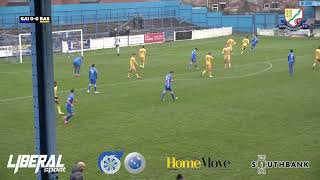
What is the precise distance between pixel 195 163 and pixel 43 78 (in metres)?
8.64

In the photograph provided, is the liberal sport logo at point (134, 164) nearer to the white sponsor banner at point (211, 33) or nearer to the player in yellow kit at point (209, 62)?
the player in yellow kit at point (209, 62)

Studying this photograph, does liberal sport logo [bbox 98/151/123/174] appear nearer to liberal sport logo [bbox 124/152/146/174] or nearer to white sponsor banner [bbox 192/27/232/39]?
liberal sport logo [bbox 124/152/146/174]

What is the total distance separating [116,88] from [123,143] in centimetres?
1405

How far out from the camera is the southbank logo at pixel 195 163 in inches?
704

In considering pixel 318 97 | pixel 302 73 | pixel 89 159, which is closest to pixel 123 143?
pixel 89 159

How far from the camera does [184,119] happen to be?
2506cm

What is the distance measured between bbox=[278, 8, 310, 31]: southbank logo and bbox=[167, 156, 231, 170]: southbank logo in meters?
55.5

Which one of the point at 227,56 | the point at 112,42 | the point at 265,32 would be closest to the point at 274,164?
the point at 227,56

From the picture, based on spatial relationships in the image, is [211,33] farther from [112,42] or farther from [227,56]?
[227,56]

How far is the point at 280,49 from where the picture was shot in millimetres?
57000

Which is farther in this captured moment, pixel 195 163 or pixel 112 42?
pixel 112 42

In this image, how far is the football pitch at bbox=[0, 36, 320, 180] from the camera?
18520 millimetres
